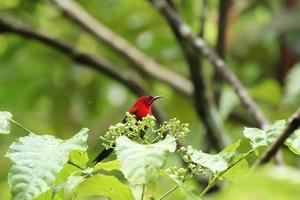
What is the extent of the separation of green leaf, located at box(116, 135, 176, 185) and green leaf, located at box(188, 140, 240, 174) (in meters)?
0.13

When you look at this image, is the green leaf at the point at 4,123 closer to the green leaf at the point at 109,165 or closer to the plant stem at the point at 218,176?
the green leaf at the point at 109,165

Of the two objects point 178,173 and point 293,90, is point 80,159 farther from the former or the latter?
point 293,90

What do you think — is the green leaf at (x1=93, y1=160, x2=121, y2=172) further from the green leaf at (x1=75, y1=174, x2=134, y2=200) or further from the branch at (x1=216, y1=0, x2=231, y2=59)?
the branch at (x1=216, y1=0, x2=231, y2=59)

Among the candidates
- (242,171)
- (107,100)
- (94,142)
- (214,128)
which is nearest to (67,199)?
(242,171)

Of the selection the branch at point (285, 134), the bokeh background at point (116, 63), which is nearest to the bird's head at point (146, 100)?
the branch at point (285, 134)

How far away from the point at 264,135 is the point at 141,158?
0.36 metres

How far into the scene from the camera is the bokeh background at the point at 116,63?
4.58m

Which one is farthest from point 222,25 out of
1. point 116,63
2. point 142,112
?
point 142,112

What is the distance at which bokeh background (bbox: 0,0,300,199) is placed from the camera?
4.58 m

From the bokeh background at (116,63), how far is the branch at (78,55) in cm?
28

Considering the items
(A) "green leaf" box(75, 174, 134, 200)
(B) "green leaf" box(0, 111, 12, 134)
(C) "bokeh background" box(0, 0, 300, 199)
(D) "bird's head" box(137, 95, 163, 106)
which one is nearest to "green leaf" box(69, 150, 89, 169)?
(A) "green leaf" box(75, 174, 134, 200)

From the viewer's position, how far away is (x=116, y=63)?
5.11 meters

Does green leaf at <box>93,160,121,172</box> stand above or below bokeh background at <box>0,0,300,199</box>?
below

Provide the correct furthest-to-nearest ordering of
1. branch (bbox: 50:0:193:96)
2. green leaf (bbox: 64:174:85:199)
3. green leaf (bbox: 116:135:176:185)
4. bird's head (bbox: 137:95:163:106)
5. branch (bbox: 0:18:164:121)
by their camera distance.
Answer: branch (bbox: 50:0:193:96) < branch (bbox: 0:18:164:121) < bird's head (bbox: 137:95:163:106) < green leaf (bbox: 64:174:85:199) < green leaf (bbox: 116:135:176:185)
